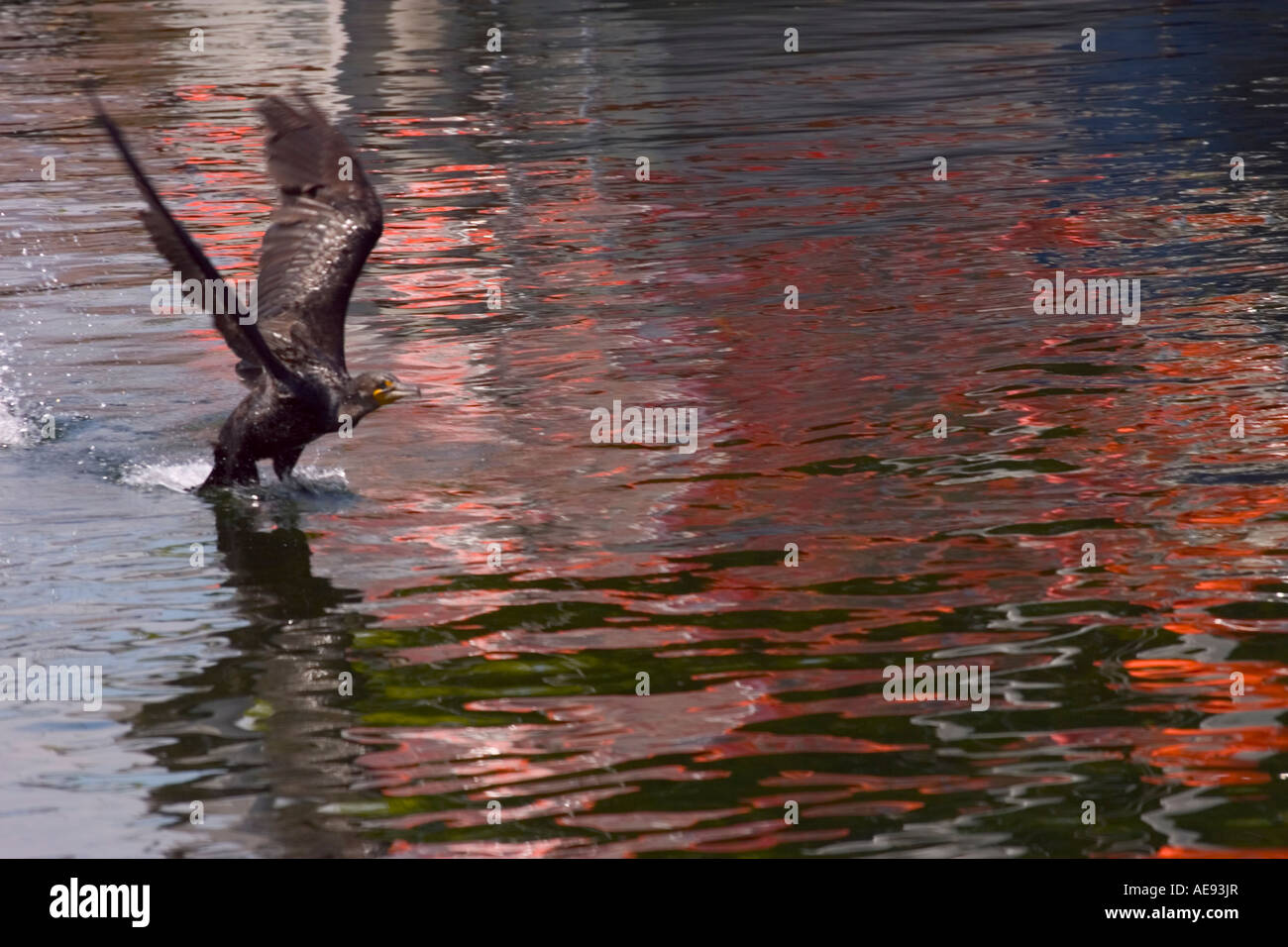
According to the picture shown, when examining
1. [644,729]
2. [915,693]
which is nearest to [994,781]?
[915,693]

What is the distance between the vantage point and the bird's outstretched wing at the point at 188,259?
7.04 meters

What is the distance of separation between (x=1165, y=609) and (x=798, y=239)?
7356 mm

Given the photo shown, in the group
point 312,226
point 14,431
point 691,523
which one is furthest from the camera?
point 14,431

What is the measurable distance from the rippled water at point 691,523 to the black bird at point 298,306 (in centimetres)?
40

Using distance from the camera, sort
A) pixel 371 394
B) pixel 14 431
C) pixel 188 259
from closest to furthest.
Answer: pixel 188 259 < pixel 371 394 < pixel 14 431

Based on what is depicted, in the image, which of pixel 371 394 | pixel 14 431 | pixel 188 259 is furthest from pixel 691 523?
pixel 14 431

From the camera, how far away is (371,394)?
28.2ft

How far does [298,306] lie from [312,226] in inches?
20.1

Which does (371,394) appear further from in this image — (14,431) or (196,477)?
(14,431)

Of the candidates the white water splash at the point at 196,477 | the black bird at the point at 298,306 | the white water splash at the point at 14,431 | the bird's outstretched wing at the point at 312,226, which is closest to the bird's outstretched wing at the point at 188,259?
the black bird at the point at 298,306

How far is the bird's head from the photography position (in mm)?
8586

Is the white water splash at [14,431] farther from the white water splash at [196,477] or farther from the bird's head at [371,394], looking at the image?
the bird's head at [371,394]

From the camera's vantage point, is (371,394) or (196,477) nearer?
(371,394)

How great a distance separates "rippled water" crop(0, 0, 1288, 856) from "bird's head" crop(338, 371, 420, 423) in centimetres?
49
